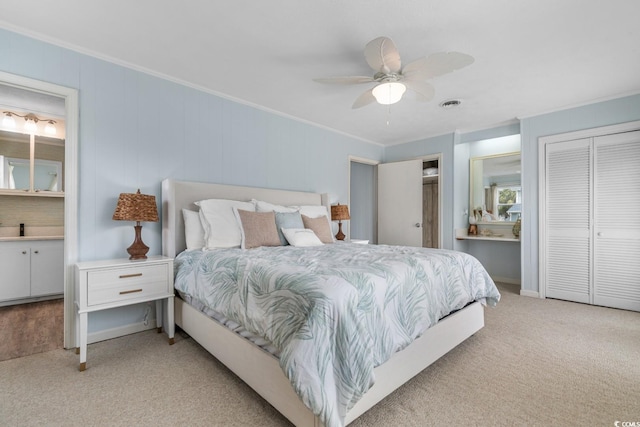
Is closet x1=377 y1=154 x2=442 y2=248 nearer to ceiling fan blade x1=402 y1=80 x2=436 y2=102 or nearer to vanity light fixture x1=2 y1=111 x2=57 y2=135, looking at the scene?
ceiling fan blade x1=402 y1=80 x2=436 y2=102

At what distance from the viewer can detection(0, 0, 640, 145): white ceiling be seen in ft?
6.36

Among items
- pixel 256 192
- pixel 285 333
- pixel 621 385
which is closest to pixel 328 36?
pixel 256 192

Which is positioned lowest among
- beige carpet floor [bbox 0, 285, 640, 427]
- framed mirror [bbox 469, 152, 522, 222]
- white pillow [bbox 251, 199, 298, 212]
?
beige carpet floor [bbox 0, 285, 640, 427]

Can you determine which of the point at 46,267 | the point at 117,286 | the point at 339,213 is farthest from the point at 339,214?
the point at 46,267

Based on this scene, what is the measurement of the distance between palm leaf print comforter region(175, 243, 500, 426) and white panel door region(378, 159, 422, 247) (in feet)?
8.93

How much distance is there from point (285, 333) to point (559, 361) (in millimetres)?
2116

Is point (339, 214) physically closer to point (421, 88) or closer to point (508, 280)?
point (421, 88)

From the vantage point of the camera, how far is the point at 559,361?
2.13 m

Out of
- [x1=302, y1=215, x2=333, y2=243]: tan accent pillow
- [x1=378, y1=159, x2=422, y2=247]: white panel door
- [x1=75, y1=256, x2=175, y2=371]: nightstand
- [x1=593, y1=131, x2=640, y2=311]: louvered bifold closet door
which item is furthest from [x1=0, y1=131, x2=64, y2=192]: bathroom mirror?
[x1=593, y1=131, x2=640, y2=311]: louvered bifold closet door

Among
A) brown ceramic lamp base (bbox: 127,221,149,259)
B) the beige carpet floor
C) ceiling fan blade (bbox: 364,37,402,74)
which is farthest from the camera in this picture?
brown ceramic lamp base (bbox: 127,221,149,259)

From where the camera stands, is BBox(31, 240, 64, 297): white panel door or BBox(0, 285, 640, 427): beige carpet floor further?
BBox(31, 240, 64, 297): white panel door

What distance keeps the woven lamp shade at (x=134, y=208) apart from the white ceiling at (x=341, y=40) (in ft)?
4.08

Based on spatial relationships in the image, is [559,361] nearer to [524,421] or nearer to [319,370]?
[524,421]

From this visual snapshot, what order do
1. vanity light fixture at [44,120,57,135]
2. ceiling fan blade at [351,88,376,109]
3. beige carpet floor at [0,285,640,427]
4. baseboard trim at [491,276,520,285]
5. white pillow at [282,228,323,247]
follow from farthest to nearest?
baseboard trim at [491,276,520,285] → vanity light fixture at [44,120,57,135] → white pillow at [282,228,323,247] → ceiling fan blade at [351,88,376,109] → beige carpet floor at [0,285,640,427]
